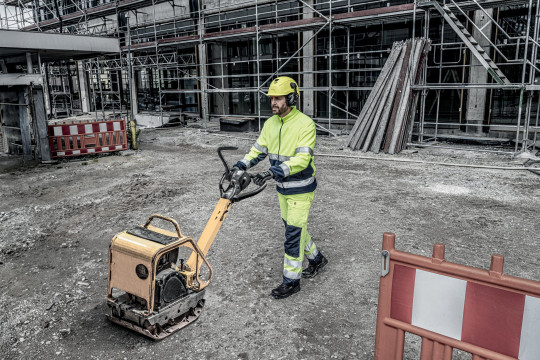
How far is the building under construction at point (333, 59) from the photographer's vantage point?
10.3m

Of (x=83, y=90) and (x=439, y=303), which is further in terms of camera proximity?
(x=83, y=90)

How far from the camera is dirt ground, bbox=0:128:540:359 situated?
3.25 meters

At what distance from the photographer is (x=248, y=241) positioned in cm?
514

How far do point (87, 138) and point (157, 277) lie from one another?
9047 mm

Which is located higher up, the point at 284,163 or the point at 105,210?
the point at 284,163

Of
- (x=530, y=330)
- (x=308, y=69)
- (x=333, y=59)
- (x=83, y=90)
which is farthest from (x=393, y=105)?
(x=83, y=90)

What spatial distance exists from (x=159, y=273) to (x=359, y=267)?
7.18ft

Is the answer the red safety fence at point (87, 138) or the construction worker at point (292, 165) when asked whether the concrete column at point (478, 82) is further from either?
the red safety fence at point (87, 138)

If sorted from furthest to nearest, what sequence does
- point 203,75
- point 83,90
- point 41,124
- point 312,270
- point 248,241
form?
1. point 83,90
2. point 203,75
3. point 41,124
4. point 248,241
5. point 312,270

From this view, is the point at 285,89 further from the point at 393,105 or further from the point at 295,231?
the point at 393,105

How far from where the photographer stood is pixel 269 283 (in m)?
4.09

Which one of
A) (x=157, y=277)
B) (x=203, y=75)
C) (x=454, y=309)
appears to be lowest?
(x=157, y=277)

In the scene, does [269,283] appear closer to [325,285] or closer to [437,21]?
[325,285]

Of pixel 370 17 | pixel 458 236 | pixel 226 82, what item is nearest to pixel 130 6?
pixel 226 82
